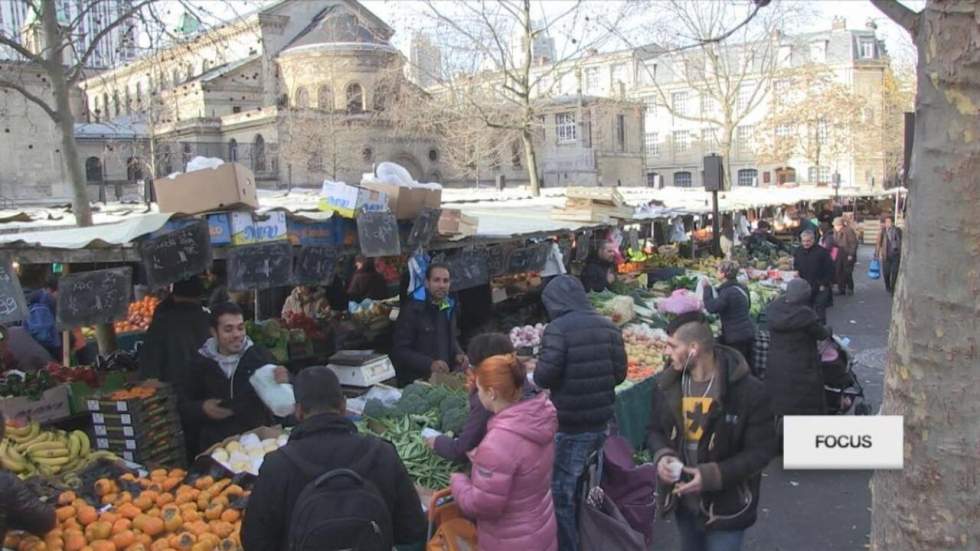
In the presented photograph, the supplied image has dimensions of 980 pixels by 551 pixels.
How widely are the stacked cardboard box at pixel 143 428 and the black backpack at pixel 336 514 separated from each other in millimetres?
2111

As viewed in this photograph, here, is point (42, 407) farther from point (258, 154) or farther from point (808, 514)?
point (258, 154)

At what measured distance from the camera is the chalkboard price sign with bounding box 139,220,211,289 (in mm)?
→ 4539

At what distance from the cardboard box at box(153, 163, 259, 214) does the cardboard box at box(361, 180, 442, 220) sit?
1443 millimetres

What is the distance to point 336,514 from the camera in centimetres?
254

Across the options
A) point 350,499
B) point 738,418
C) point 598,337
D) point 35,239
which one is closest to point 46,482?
point 35,239

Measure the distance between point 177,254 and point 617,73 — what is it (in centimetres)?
6102

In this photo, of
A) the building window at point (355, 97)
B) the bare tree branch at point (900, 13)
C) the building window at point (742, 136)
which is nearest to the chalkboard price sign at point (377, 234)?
the bare tree branch at point (900, 13)

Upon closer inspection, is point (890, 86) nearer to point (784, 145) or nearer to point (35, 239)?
point (784, 145)

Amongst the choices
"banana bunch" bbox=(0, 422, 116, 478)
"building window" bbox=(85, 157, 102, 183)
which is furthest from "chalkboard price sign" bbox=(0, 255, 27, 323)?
"building window" bbox=(85, 157, 102, 183)

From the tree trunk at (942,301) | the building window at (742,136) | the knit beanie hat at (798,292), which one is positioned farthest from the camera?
the building window at (742,136)

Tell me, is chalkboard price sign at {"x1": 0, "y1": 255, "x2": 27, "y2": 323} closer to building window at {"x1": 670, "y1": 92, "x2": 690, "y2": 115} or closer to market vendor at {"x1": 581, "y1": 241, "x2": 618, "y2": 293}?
market vendor at {"x1": 581, "y1": 241, "x2": 618, "y2": 293}

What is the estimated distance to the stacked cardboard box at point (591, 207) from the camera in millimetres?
9234

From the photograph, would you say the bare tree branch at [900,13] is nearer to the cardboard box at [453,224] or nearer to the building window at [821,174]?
the cardboard box at [453,224]

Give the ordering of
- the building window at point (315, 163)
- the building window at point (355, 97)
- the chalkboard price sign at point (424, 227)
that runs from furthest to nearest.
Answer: the building window at point (355, 97) < the building window at point (315, 163) < the chalkboard price sign at point (424, 227)
